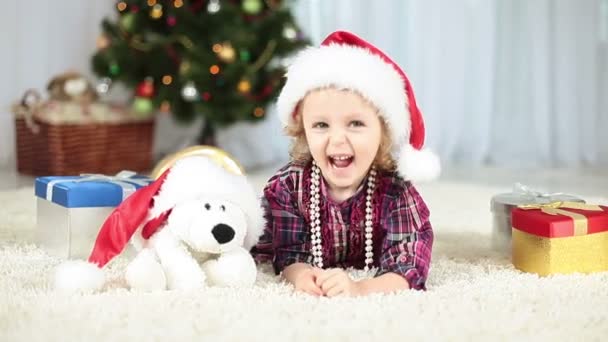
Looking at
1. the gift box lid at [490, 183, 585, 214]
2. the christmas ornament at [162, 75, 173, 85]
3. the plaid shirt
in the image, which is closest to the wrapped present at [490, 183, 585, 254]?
the gift box lid at [490, 183, 585, 214]

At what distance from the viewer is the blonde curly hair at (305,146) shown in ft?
4.60

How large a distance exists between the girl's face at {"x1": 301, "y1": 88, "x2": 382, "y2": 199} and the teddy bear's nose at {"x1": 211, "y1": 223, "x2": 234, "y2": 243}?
20cm

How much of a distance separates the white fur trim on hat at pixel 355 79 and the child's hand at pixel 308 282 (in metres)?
0.27

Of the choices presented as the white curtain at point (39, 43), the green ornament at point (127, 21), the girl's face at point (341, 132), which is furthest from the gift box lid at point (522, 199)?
the white curtain at point (39, 43)

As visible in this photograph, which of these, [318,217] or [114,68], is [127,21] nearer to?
[114,68]

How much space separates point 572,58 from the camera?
11.4 ft

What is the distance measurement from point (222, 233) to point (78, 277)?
0.73ft

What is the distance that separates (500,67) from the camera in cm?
359

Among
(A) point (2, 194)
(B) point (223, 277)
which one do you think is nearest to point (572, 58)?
(A) point (2, 194)

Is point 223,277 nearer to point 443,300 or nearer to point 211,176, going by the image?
point 211,176

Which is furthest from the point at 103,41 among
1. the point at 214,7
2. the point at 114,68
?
the point at 214,7

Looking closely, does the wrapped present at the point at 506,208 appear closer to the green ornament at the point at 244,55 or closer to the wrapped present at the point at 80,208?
the wrapped present at the point at 80,208

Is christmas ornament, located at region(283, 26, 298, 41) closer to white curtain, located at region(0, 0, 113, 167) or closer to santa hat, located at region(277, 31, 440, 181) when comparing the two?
white curtain, located at region(0, 0, 113, 167)

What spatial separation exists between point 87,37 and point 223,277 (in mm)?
2603
